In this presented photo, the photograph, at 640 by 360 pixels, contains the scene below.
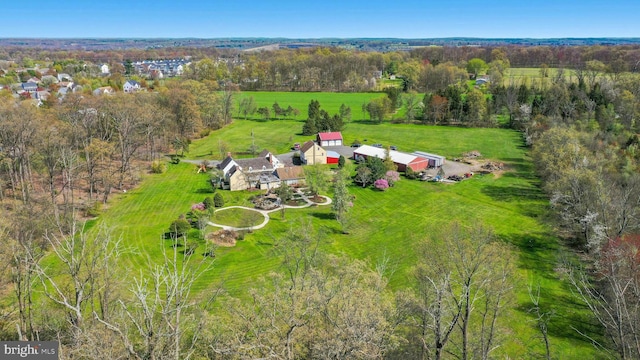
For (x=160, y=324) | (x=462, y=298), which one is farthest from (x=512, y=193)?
(x=160, y=324)

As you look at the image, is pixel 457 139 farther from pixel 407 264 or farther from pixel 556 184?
pixel 407 264

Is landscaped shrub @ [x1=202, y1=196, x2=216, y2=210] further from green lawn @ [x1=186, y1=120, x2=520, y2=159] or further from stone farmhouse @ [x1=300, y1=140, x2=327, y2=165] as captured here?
green lawn @ [x1=186, y1=120, x2=520, y2=159]

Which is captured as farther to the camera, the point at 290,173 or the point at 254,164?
the point at 254,164

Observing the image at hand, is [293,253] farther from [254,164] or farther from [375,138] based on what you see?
[375,138]

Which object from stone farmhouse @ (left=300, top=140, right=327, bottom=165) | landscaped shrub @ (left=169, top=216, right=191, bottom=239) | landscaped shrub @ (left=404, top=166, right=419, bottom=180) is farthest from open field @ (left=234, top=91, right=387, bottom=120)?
landscaped shrub @ (left=169, top=216, right=191, bottom=239)

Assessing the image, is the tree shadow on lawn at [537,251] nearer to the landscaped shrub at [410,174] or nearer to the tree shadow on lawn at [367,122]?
the landscaped shrub at [410,174]

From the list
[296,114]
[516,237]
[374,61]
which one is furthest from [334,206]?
[374,61]
